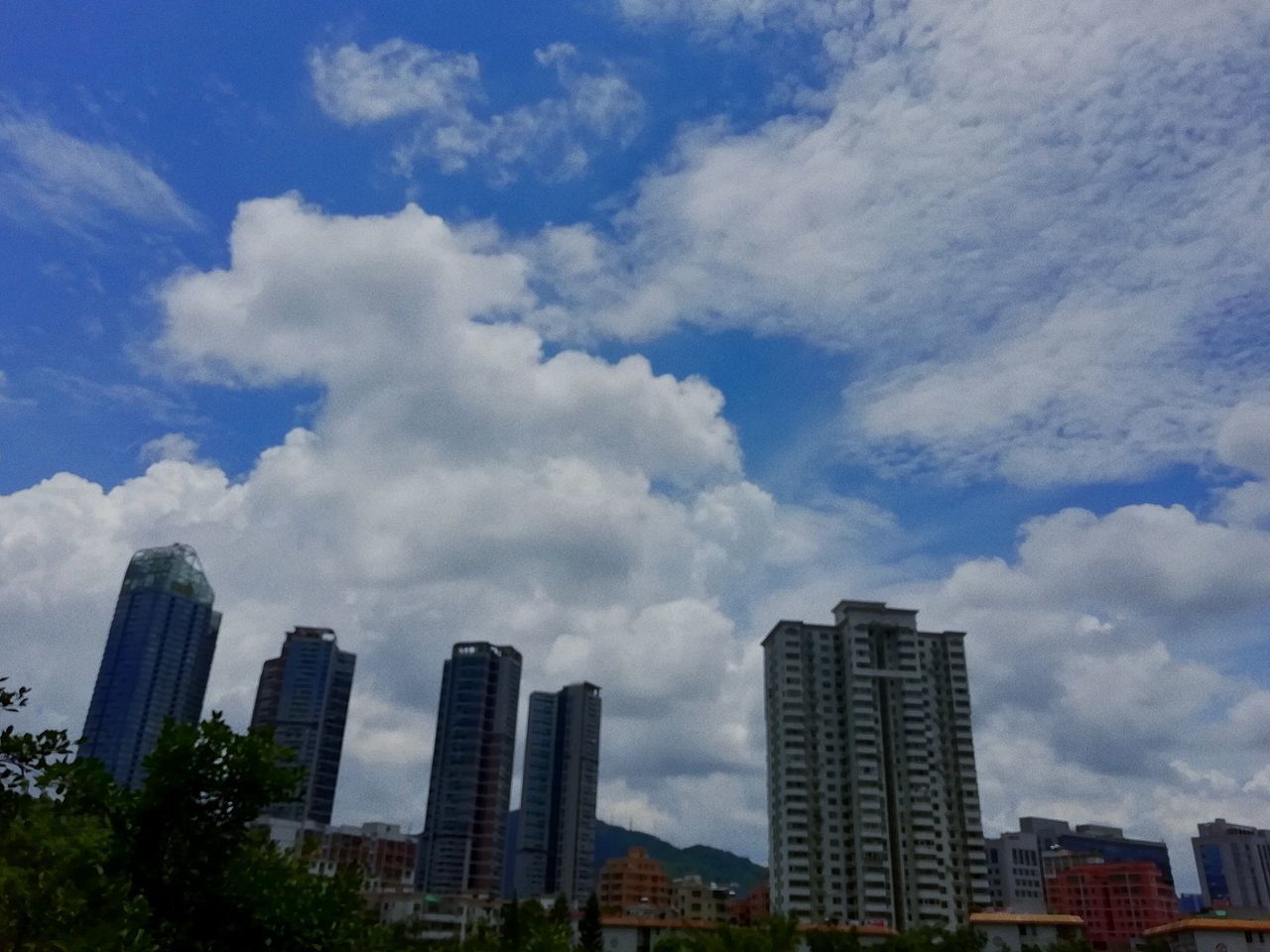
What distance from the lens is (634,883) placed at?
12531cm

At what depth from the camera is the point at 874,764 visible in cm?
10025

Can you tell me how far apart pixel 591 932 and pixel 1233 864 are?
14356 centimetres

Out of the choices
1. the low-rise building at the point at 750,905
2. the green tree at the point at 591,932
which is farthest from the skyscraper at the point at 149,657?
the green tree at the point at 591,932

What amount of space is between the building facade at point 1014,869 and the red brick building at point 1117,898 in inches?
381

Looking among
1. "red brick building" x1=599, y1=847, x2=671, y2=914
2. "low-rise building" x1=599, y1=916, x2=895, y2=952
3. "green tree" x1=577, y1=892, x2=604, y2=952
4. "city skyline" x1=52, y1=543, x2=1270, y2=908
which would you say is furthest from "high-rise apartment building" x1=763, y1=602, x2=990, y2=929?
"red brick building" x1=599, y1=847, x2=671, y2=914

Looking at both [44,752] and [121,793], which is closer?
[44,752]

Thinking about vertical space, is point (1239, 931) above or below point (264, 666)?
below

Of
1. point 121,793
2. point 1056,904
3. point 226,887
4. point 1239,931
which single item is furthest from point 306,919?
Answer: point 1056,904

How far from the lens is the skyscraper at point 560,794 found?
155m

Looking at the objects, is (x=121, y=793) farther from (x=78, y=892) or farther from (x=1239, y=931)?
(x=1239, y=931)

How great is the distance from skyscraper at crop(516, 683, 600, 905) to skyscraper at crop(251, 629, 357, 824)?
1173 inches

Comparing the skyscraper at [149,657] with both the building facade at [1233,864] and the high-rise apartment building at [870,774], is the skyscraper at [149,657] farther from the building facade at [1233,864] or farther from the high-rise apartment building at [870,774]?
the building facade at [1233,864]

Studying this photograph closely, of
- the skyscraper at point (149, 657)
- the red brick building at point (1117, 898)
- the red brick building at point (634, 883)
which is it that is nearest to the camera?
the red brick building at point (634, 883)

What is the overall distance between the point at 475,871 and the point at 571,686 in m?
37.0
